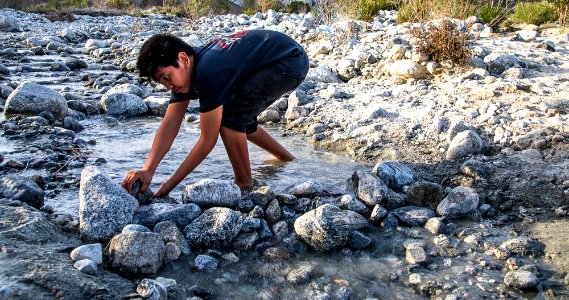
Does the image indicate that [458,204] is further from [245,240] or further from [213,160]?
[213,160]

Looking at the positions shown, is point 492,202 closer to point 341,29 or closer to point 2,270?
point 2,270

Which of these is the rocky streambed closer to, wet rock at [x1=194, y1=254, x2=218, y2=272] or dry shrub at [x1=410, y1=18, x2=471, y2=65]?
wet rock at [x1=194, y1=254, x2=218, y2=272]

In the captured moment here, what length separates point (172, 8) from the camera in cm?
2644

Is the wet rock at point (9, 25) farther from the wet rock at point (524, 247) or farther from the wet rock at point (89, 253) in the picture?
the wet rock at point (524, 247)

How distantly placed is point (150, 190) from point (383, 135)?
219 centimetres

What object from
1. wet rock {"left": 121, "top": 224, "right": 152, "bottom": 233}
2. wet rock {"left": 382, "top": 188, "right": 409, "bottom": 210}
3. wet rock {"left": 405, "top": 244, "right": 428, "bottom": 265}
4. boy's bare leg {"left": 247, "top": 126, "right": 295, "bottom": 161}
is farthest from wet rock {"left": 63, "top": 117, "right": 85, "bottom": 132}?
wet rock {"left": 405, "top": 244, "right": 428, "bottom": 265}

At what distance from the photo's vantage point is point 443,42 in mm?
6320

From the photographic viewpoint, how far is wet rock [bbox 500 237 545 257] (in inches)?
113

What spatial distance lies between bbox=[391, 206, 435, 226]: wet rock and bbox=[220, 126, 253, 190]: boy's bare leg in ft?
3.58

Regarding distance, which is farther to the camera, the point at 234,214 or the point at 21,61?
the point at 21,61

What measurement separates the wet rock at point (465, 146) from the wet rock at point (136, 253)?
2.53 m

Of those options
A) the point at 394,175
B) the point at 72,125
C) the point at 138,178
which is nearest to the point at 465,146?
the point at 394,175

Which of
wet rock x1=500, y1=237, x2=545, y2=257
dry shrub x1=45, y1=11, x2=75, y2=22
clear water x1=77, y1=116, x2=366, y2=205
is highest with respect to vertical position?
wet rock x1=500, y1=237, x2=545, y2=257

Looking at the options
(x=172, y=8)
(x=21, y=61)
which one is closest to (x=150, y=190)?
(x=21, y=61)
